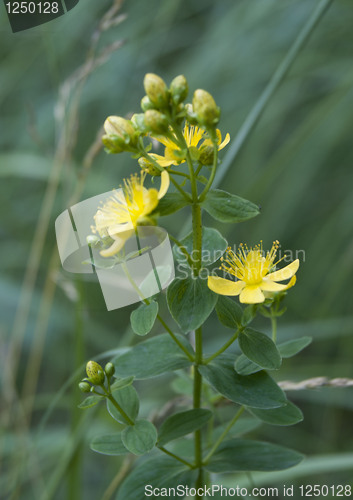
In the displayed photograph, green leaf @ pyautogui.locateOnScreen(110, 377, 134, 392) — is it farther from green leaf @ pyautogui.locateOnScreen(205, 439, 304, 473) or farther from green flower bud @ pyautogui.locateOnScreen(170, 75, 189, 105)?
green flower bud @ pyautogui.locateOnScreen(170, 75, 189, 105)

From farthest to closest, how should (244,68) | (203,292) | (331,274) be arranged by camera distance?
(244,68), (331,274), (203,292)

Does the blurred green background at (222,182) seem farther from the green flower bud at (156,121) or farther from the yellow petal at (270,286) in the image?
the green flower bud at (156,121)

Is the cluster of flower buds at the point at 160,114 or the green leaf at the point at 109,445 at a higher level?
the cluster of flower buds at the point at 160,114

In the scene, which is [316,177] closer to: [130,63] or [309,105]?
[309,105]

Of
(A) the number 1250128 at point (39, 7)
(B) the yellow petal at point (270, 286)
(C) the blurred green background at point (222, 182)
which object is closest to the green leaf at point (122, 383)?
(B) the yellow petal at point (270, 286)

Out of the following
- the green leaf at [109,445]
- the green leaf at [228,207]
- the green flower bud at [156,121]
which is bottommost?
the green leaf at [109,445]

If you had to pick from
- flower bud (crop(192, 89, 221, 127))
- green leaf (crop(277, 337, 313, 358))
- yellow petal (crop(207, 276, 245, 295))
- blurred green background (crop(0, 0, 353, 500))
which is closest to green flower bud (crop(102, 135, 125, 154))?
flower bud (crop(192, 89, 221, 127))

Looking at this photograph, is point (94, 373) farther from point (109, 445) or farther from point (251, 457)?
point (251, 457)

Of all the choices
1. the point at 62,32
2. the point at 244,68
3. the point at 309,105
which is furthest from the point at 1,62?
the point at 309,105
